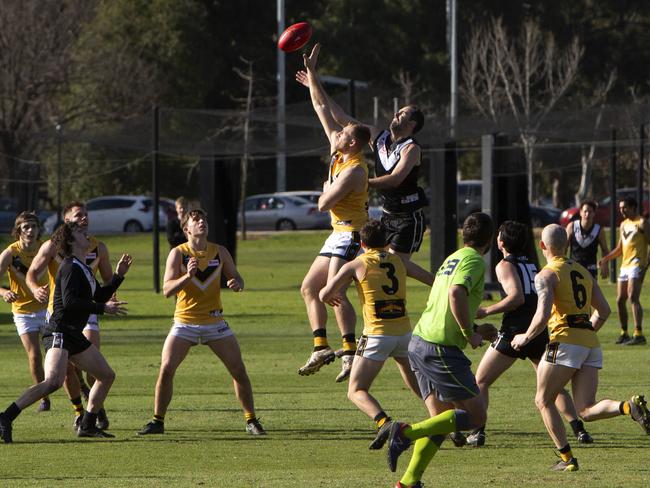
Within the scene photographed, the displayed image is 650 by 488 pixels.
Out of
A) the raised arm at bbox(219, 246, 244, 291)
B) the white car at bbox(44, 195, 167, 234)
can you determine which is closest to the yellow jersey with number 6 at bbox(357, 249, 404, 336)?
the raised arm at bbox(219, 246, 244, 291)

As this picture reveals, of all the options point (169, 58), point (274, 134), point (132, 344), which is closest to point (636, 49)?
point (169, 58)

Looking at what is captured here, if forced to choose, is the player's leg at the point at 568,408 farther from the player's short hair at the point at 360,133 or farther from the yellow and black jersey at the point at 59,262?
the yellow and black jersey at the point at 59,262

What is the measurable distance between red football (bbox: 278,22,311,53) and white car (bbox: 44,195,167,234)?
4660cm

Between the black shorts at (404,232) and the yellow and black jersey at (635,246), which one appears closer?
the black shorts at (404,232)

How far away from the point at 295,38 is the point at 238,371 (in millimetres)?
3226

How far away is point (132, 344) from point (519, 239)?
1133 centimetres

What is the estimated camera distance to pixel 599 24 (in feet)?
249

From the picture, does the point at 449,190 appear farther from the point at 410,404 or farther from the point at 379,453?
the point at 379,453

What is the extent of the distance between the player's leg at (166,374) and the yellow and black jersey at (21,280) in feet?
7.51

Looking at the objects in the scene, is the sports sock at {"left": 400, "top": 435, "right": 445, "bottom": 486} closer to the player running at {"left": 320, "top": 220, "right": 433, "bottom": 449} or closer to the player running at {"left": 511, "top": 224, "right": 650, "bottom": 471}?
the player running at {"left": 511, "top": 224, "right": 650, "bottom": 471}

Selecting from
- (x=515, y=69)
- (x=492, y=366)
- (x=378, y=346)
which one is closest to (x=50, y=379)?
(x=378, y=346)

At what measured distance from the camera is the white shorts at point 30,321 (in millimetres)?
14469

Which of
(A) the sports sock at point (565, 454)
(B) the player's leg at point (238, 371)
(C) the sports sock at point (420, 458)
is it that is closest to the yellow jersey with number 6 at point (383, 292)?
(B) the player's leg at point (238, 371)

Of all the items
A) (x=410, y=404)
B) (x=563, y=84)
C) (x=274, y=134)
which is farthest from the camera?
(x=563, y=84)
